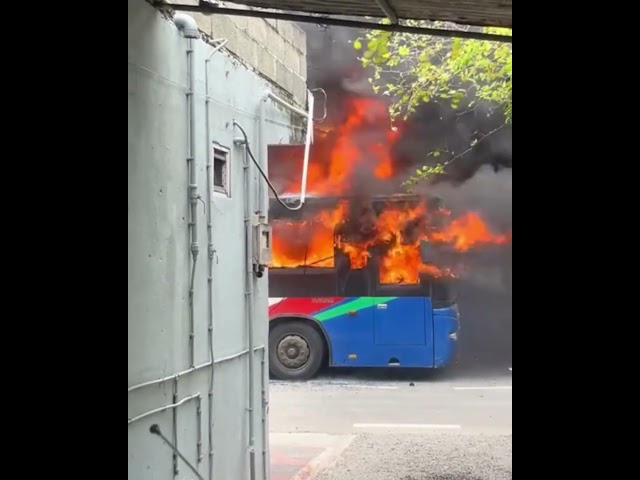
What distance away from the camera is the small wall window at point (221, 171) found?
5.68 m

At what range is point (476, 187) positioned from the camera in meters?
13.5

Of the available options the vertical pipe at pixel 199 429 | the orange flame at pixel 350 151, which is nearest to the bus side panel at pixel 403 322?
the orange flame at pixel 350 151

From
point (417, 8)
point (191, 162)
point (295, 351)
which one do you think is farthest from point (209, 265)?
point (295, 351)

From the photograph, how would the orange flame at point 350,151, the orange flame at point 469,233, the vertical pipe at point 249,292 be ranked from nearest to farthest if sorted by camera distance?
the vertical pipe at point 249,292, the orange flame at point 469,233, the orange flame at point 350,151

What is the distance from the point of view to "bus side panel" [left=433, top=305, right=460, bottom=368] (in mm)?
12625

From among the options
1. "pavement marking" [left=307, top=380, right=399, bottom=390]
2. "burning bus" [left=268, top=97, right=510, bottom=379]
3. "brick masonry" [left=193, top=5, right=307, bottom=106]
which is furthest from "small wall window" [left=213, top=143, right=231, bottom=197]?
"pavement marking" [left=307, top=380, right=399, bottom=390]

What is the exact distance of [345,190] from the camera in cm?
1321

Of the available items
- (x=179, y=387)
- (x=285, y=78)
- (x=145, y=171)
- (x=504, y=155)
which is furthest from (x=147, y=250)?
(x=504, y=155)

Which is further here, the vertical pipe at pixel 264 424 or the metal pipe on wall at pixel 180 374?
→ the vertical pipe at pixel 264 424

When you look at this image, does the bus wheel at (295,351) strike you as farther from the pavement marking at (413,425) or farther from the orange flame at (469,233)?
the orange flame at (469,233)

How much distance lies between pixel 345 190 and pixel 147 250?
9202 millimetres

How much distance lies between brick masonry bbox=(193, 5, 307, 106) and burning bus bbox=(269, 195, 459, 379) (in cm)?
405

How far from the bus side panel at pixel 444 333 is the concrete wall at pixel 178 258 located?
6.59 m
